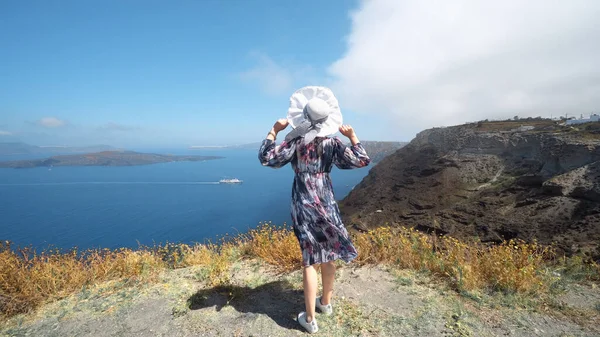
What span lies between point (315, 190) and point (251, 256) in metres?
2.81

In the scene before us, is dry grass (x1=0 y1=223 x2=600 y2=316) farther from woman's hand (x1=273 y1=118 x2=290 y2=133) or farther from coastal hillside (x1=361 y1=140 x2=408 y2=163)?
coastal hillside (x1=361 y1=140 x2=408 y2=163)

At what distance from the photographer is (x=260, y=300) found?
3.44 m

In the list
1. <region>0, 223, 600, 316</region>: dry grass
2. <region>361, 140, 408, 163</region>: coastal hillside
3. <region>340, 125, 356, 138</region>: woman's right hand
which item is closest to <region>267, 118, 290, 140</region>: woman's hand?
<region>340, 125, 356, 138</region>: woman's right hand

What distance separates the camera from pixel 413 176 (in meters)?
29.6

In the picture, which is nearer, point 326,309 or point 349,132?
point 349,132

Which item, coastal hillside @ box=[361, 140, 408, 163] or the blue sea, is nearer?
the blue sea

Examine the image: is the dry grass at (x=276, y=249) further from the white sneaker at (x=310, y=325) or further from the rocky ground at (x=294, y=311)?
the white sneaker at (x=310, y=325)

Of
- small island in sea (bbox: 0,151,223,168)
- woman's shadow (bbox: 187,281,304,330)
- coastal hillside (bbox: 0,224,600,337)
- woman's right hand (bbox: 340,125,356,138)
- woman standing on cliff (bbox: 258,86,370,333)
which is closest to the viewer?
woman standing on cliff (bbox: 258,86,370,333)

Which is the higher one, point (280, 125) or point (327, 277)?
point (280, 125)

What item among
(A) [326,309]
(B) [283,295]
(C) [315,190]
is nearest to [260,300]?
(B) [283,295]

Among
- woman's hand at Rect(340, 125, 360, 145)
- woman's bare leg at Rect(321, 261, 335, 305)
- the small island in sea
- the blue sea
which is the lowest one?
the blue sea

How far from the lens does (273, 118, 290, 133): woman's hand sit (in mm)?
2703

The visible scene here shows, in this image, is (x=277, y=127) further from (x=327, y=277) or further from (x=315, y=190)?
(x=327, y=277)

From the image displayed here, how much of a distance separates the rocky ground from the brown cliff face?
5883 mm
